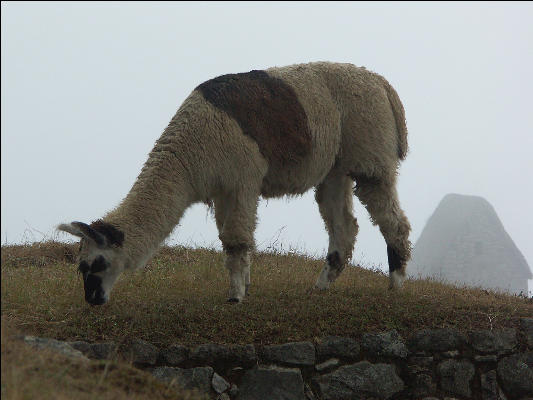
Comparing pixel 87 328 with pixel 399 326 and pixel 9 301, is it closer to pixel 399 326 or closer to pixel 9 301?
pixel 9 301

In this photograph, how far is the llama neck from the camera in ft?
22.1

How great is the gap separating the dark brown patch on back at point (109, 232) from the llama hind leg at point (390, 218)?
134 inches

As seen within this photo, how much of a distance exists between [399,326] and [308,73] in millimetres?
3468

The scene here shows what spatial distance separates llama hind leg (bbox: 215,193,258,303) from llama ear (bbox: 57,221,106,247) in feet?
4.96

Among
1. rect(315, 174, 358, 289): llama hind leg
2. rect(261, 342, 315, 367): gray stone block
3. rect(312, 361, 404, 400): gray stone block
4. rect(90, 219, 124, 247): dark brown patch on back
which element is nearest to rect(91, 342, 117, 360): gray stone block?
rect(90, 219, 124, 247): dark brown patch on back

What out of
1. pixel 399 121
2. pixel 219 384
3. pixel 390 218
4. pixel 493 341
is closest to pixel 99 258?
pixel 219 384

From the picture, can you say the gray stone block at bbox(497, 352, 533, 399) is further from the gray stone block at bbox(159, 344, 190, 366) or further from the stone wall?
the gray stone block at bbox(159, 344, 190, 366)

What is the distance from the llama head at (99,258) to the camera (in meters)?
6.49

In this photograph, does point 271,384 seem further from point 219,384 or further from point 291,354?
point 219,384

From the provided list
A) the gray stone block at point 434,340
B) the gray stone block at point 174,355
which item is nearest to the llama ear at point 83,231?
the gray stone block at point 174,355

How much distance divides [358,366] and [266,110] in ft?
10.5

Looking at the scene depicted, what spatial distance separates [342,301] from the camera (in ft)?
24.9

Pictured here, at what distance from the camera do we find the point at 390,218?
8344mm

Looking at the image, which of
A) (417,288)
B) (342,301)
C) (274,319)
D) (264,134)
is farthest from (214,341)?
(417,288)
